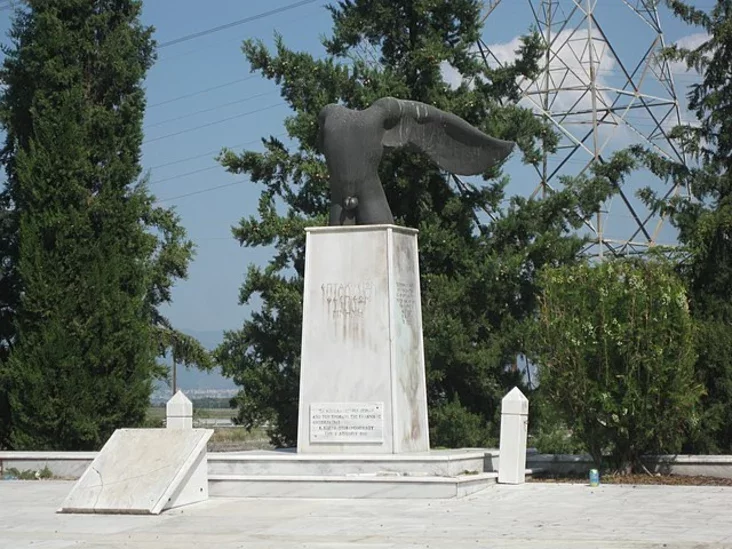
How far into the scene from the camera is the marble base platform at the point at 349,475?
1416 centimetres

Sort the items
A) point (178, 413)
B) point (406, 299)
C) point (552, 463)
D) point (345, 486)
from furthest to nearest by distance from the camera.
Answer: point (178, 413) → point (552, 463) → point (406, 299) → point (345, 486)

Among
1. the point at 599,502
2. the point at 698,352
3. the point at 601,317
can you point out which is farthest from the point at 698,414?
the point at 599,502

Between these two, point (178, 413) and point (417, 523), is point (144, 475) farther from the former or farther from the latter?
point (178, 413)

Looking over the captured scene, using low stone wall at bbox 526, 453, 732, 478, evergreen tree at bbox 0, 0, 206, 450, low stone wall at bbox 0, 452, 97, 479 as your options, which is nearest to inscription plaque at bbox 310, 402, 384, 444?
low stone wall at bbox 526, 453, 732, 478

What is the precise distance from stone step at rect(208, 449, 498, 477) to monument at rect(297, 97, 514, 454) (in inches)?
23.2

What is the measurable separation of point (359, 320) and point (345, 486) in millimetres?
2782

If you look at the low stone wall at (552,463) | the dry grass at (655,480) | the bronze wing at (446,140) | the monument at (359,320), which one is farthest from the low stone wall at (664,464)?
the bronze wing at (446,140)

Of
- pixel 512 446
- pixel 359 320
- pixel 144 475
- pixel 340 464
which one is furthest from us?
pixel 359 320

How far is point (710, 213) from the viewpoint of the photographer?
65.7 ft

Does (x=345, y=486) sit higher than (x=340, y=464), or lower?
lower

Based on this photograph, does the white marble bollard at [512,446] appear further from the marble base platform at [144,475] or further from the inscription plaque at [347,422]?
the marble base platform at [144,475]

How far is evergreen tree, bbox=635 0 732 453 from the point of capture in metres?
17.6

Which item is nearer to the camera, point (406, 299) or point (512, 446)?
point (512, 446)

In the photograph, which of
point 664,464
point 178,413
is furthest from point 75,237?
point 664,464
